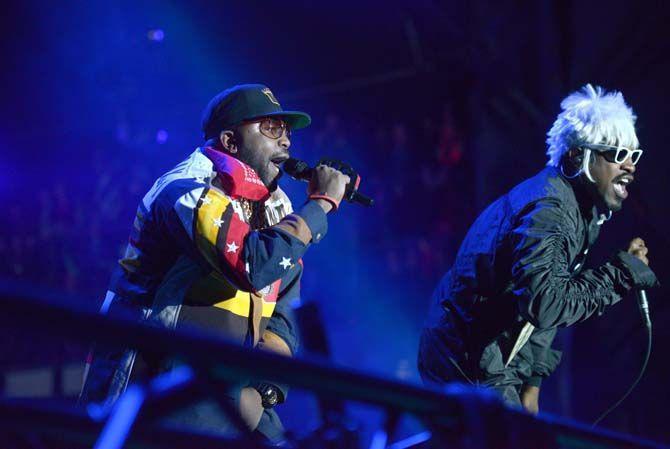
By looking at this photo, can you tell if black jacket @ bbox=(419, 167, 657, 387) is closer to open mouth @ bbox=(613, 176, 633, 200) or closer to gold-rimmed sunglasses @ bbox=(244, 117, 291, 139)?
open mouth @ bbox=(613, 176, 633, 200)

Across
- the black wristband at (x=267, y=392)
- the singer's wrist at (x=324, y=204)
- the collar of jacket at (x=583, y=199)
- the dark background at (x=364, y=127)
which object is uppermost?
the dark background at (x=364, y=127)

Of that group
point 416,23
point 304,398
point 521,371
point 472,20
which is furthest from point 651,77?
point 304,398

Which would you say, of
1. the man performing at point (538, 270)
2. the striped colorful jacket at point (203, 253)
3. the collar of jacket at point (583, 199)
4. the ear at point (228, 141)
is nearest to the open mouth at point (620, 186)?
the man performing at point (538, 270)

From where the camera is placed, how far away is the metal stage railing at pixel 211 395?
111cm

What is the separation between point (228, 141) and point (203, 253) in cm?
70

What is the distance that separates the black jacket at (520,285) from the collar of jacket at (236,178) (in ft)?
3.17

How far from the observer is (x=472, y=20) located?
22.2ft

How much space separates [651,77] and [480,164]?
1708 mm

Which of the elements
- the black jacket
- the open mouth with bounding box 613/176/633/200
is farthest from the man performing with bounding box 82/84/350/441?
the open mouth with bounding box 613/176/633/200

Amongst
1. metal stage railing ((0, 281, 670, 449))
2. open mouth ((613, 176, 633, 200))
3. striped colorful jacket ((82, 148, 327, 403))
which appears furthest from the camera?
open mouth ((613, 176, 633, 200))

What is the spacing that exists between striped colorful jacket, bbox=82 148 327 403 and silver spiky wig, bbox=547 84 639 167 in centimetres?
132

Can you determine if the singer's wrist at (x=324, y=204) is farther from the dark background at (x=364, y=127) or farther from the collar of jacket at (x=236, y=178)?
the dark background at (x=364, y=127)

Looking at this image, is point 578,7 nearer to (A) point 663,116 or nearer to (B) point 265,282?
(A) point 663,116

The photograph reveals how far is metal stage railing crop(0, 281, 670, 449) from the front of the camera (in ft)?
3.65
